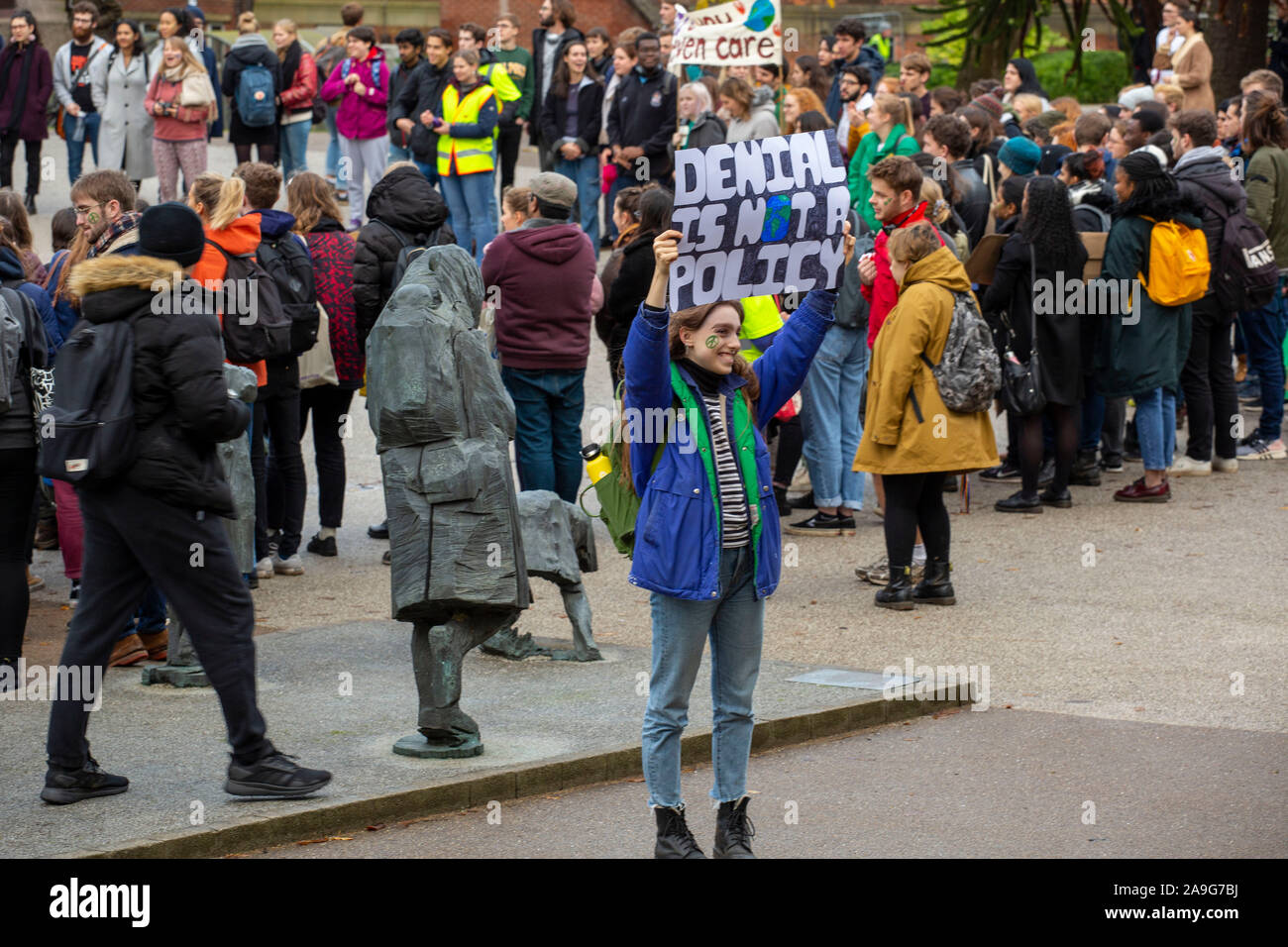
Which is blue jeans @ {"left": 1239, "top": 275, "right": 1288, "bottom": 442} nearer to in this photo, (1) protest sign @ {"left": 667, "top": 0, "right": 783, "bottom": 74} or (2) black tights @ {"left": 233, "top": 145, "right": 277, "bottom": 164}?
(1) protest sign @ {"left": 667, "top": 0, "right": 783, "bottom": 74}

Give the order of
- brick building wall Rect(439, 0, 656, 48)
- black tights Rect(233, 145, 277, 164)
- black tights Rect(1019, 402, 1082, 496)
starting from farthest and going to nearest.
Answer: brick building wall Rect(439, 0, 656, 48) → black tights Rect(233, 145, 277, 164) → black tights Rect(1019, 402, 1082, 496)

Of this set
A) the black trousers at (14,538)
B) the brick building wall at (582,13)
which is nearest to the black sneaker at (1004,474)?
the black trousers at (14,538)

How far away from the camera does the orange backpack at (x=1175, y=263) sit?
11.7 metres

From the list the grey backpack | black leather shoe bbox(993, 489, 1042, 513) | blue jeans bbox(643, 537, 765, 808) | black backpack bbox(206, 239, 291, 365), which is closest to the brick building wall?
black leather shoe bbox(993, 489, 1042, 513)

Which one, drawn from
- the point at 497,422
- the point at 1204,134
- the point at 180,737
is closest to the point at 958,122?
the point at 1204,134

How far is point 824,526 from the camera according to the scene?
11.1 meters

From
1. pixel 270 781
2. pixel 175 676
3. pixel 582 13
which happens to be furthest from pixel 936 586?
pixel 582 13

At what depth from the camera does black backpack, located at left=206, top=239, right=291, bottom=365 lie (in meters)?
9.02

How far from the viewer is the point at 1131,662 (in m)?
8.38

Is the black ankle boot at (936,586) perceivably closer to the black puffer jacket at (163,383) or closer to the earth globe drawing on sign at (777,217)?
the earth globe drawing on sign at (777,217)

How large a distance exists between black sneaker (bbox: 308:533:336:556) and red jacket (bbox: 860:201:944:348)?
3.30 meters

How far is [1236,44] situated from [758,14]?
728cm

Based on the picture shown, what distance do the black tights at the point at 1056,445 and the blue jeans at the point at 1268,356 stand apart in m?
2.25
